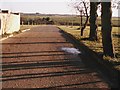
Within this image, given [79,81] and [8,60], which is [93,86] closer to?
[79,81]

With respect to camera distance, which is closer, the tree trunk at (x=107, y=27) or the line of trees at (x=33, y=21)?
the tree trunk at (x=107, y=27)

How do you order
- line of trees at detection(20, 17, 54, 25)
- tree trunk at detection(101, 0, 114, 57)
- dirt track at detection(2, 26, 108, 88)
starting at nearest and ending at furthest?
dirt track at detection(2, 26, 108, 88)
tree trunk at detection(101, 0, 114, 57)
line of trees at detection(20, 17, 54, 25)

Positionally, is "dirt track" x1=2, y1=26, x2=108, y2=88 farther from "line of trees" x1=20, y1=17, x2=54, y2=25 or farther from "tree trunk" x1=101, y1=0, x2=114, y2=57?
"line of trees" x1=20, y1=17, x2=54, y2=25

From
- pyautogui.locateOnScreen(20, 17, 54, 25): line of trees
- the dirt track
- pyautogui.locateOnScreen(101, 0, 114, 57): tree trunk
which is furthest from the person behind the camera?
pyautogui.locateOnScreen(20, 17, 54, 25): line of trees

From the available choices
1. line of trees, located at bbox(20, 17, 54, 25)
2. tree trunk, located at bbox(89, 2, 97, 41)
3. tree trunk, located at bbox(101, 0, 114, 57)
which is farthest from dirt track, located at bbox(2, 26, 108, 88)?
line of trees, located at bbox(20, 17, 54, 25)

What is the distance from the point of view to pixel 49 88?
903 cm

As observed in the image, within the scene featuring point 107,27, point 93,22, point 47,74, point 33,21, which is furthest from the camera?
point 33,21

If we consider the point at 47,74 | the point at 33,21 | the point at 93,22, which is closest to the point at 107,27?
the point at 47,74

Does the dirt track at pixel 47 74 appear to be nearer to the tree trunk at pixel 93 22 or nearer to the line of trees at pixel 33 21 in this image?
the tree trunk at pixel 93 22

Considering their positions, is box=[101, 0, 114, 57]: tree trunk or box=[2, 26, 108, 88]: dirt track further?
box=[101, 0, 114, 57]: tree trunk

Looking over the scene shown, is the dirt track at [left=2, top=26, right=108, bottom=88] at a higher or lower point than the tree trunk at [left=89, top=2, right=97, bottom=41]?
lower

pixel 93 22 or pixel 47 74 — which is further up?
pixel 93 22

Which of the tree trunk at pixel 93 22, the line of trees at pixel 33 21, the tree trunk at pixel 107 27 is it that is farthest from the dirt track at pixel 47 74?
the line of trees at pixel 33 21

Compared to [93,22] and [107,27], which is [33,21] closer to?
[93,22]
